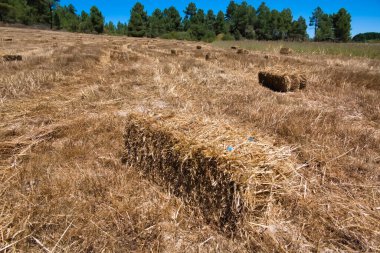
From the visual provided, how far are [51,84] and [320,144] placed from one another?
7074 mm

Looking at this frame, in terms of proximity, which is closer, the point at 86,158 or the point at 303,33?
the point at 86,158

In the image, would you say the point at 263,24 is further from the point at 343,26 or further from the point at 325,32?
the point at 343,26

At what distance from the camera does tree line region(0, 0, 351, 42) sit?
202ft

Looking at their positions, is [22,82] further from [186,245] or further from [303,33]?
[303,33]

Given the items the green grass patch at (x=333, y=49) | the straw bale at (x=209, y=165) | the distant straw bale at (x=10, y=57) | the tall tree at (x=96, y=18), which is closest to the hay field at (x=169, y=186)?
the straw bale at (x=209, y=165)

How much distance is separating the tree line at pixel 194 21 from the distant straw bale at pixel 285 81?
55.0 m

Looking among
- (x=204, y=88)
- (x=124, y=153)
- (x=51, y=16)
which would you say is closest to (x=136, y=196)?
(x=124, y=153)

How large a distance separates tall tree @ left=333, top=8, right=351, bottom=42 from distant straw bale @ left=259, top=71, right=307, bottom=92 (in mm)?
72087

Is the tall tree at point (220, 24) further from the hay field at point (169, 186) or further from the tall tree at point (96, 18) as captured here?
the hay field at point (169, 186)

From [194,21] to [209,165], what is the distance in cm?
8578

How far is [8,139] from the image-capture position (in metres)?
3.66

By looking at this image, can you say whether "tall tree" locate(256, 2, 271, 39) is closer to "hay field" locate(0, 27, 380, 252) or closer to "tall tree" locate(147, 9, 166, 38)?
"tall tree" locate(147, 9, 166, 38)

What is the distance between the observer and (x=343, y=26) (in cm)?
6231

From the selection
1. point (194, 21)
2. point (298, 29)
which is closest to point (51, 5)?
point (194, 21)
